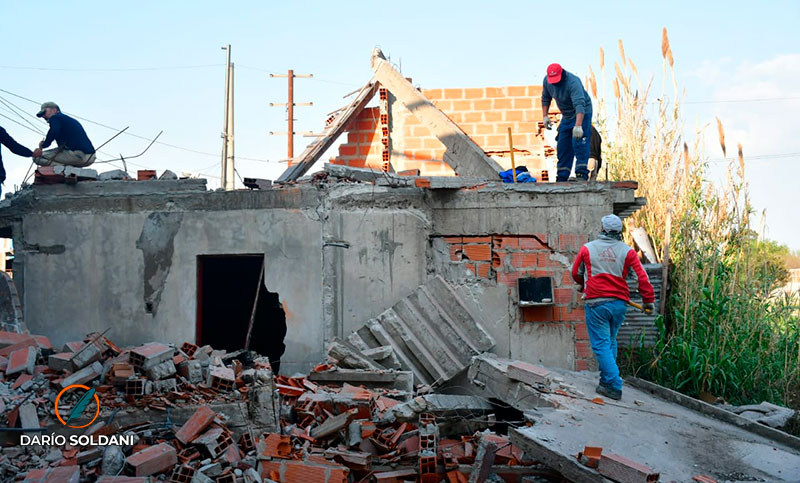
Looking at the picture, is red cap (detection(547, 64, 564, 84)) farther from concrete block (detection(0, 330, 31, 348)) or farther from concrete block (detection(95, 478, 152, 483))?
concrete block (detection(0, 330, 31, 348))

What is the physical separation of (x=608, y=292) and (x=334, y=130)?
21.8 ft

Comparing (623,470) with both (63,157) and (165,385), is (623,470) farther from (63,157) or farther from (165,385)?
(63,157)

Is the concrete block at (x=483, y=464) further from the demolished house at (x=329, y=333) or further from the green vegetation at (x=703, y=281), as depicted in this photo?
the green vegetation at (x=703, y=281)

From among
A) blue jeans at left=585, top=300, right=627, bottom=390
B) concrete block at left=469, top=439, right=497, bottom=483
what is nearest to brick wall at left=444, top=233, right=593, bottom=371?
blue jeans at left=585, top=300, right=627, bottom=390

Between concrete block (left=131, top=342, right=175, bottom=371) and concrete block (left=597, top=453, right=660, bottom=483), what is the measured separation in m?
3.89

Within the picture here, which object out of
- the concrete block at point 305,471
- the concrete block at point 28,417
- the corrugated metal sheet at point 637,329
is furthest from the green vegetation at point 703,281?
the concrete block at point 28,417

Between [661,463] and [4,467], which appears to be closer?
[661,463]

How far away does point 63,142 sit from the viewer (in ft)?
28.0

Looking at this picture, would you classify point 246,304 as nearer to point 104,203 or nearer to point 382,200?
point 104,203

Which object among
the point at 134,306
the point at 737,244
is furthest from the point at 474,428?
the point at 737,244

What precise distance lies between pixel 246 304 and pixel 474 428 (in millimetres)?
5350

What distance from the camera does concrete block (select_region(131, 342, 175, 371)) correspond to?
5.90 metres

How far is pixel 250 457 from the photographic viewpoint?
17.2ft

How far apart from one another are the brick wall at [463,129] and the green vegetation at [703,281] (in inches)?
84.4
